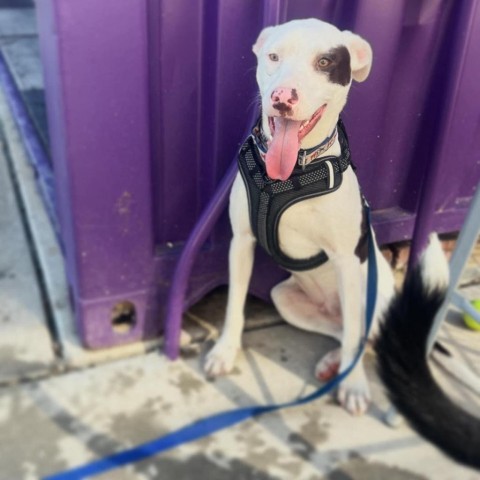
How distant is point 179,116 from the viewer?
2.15 m

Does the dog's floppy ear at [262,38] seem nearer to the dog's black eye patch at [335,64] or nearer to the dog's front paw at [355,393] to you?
the dog's black eye patch at [335,64]

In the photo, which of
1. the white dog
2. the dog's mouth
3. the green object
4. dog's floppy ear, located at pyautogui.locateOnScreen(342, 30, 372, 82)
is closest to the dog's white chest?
the white dog

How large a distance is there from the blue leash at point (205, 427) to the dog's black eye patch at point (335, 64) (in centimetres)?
53

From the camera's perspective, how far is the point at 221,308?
2.58 meters

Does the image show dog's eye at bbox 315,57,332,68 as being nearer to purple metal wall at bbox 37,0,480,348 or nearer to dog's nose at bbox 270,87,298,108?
dog's nose at bbox 270,87,298,108

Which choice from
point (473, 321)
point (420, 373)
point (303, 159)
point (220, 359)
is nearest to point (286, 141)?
point (303, 159)

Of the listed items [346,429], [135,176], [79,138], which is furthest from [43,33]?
[346,429]

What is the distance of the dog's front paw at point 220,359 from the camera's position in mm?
2250

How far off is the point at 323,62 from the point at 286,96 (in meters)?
0.18

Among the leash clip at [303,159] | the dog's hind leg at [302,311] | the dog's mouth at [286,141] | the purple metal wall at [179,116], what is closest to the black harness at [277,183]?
the leash clip at [303,159]

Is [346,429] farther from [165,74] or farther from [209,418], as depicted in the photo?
[165,74]

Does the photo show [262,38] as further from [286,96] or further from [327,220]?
[327,220]

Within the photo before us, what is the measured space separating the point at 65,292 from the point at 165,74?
985 mm

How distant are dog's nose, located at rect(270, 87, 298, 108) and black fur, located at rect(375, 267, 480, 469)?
0.57 meters
